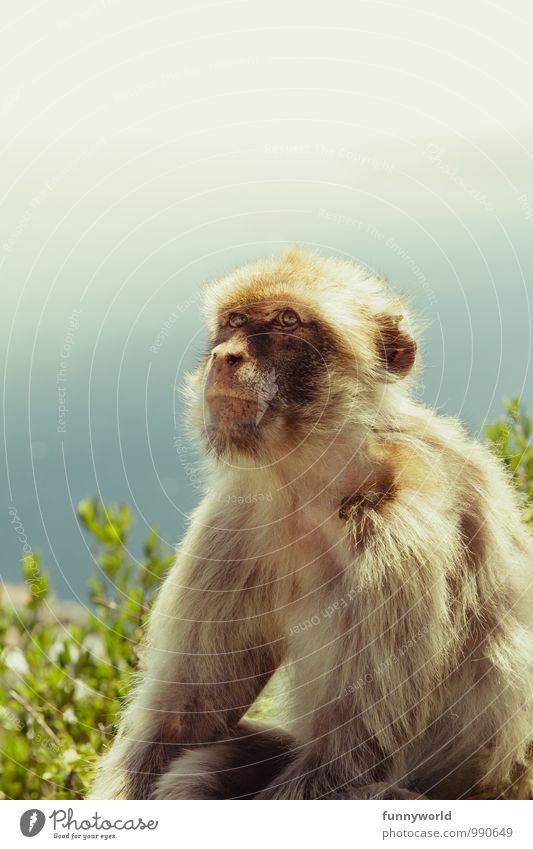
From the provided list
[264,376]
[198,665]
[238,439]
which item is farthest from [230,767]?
[264,376]

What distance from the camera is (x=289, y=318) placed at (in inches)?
152

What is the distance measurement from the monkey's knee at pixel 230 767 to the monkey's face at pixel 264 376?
3.66ft

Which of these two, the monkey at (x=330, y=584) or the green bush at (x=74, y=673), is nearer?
the monkey at (x=330, y=584)

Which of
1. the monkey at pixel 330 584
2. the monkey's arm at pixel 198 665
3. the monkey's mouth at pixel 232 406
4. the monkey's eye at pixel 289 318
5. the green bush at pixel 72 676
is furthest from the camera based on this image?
the green bush at pixel 72 676

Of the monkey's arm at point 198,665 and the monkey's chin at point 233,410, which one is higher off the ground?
the monkey's chin at point 233,410

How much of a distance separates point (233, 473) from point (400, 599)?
0.88 metres

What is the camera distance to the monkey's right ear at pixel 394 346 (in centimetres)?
410

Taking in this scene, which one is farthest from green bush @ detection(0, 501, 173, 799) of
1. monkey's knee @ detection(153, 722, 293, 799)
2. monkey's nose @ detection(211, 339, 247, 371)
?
monkey's nose @ detection(211, 339, 247, 371)

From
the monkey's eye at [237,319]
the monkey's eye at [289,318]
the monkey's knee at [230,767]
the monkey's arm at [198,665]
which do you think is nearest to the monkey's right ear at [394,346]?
the monkey's eye at [289,318]

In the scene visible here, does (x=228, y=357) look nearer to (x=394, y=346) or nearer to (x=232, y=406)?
(x=232, y=406)

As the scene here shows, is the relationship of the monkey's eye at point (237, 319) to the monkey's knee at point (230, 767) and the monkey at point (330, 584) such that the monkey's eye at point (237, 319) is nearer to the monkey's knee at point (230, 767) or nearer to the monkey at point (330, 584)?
the monkey at point (330, 584)

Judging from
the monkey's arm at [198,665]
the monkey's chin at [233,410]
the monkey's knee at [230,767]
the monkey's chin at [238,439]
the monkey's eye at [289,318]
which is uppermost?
the monkey's eye at [289,318]

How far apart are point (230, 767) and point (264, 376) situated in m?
1.44
